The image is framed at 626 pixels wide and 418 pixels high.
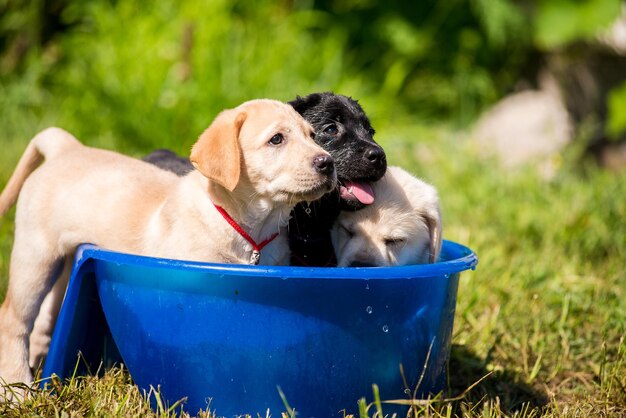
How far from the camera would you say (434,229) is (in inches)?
128

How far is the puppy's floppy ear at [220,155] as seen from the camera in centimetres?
265

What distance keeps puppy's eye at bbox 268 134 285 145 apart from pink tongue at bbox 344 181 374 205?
41 centimetres

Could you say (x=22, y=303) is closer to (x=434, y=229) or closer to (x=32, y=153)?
(x=32, y=153)

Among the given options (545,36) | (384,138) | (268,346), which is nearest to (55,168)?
(268,346)

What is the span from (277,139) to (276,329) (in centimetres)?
76

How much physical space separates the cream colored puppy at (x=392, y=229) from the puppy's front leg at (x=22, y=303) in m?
1.19

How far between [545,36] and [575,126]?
3.62 ft

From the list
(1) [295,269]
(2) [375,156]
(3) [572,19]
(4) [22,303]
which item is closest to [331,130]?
(2) [375,156]

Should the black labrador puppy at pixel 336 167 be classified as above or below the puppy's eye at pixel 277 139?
below

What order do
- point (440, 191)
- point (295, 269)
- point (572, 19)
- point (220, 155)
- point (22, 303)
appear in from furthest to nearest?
point (572, 19), point (440, 191), point (22, 303), point (220, 155), point (295, 269)

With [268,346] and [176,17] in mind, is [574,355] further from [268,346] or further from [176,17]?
[176,17]

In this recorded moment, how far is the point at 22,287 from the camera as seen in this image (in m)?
3.03

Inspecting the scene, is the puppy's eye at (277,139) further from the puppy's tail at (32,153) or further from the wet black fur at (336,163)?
the puppy's tail at (32,153)

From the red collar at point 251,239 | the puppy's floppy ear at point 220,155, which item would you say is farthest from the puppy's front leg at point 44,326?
the puppy's floppy ear at point 220,155
